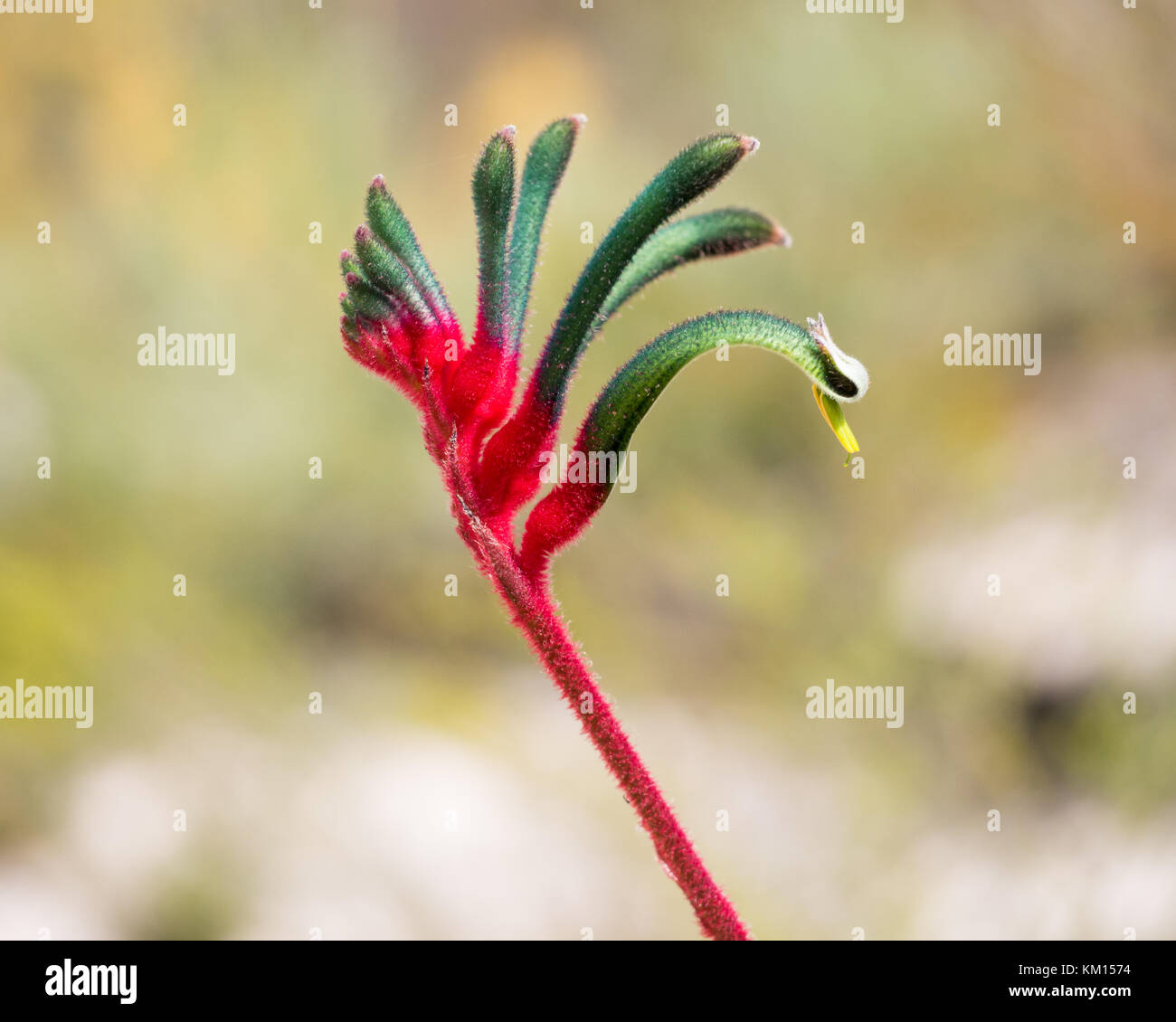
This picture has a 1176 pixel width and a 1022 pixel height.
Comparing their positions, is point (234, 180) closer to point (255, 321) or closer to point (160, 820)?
point (255, 321)

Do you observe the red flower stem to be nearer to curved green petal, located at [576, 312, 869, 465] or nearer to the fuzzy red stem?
the fuzzy red stem

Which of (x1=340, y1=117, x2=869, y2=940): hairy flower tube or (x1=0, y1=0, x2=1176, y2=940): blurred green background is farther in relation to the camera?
(x1=0, y1=0, x2=1176, y2=940): blurred green background

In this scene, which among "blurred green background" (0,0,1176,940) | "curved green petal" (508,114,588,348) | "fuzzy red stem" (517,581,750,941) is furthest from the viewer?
"blurred green background" (0,0,1176,940)

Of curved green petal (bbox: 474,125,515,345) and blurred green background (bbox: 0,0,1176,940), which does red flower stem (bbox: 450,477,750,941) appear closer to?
curved green petal (bbox: 474,125,515,345)

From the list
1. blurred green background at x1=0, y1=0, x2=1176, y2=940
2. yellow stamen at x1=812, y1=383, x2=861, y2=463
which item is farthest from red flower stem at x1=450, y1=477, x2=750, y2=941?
blurred green background at x1=0, y1=0, x2=1176, y2=940

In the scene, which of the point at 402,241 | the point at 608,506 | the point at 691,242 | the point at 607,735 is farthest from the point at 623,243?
the point at 608,506

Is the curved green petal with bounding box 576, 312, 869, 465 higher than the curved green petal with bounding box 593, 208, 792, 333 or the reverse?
the reverse

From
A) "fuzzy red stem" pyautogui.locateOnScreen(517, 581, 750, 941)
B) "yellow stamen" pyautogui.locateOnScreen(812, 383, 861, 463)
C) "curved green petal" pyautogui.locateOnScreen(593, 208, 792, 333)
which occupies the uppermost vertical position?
"curved green petal" pyautogui.locateOnScreen(593, 208, 792, 333)

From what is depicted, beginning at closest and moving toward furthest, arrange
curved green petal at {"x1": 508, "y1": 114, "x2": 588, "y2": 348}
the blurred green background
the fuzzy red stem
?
1. the fuzzy red stem
2. curved green petal at {"x1": 508, "y1": 114, "x2": 588, "y2": 348}
3. the blurred green background
